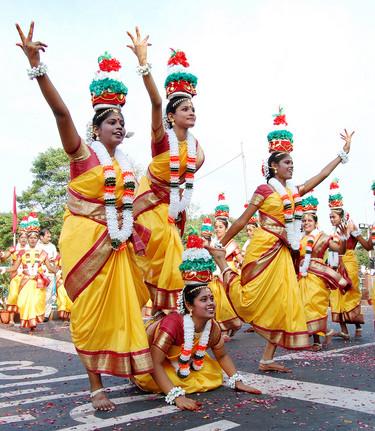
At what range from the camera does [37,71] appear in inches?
145

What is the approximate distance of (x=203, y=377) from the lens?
452cm

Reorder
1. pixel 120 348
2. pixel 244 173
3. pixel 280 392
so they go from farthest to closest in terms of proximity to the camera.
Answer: pixel 244 173
pixel 280 392
pixel 120 348

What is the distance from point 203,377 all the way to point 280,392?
25.1 inches

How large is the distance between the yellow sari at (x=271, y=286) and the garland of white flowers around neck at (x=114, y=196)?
1.72 m

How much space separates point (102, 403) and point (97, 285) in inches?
33.6

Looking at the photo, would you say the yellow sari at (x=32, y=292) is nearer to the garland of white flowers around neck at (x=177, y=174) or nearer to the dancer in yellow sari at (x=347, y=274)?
the dancer in yellow sari at (x=347, y=274)

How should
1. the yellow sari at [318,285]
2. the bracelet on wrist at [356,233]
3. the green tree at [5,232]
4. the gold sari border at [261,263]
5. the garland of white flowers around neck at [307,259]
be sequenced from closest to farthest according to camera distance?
the gold sari border at [261,263] < the yellow sari at [318,285] < the garland of white flowers around neck at [307,259] < the bracelet on wrist at [356,233] < the green tree at [5,232]

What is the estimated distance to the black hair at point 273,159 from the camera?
574 cm

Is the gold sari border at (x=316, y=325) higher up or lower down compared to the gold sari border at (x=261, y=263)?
lower down

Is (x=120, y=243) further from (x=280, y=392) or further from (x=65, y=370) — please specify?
(x=65, y=370)

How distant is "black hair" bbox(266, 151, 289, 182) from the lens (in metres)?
5.74

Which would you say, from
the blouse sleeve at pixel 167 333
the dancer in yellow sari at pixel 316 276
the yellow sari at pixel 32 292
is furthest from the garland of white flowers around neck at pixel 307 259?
the yellow sari at pixel 32 292

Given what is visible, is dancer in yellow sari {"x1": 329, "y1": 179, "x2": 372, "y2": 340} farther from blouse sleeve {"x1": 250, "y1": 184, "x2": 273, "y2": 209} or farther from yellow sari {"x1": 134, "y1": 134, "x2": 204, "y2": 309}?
yellow sari {"x1": 134, "y1": 134, "x2": 204, "y2": 309}

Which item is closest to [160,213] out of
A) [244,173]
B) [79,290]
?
[79,290]
